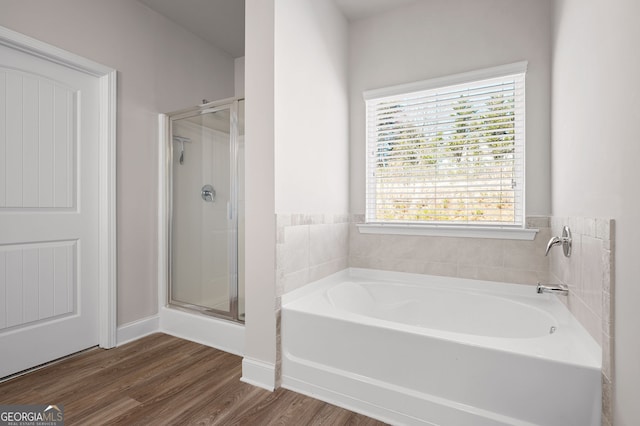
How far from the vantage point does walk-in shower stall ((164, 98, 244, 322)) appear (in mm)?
2422

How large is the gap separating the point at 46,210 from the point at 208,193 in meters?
1.03

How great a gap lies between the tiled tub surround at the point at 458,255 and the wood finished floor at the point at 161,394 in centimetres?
120

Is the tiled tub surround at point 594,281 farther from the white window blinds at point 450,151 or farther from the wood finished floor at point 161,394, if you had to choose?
the wood finished floor at point 161,394

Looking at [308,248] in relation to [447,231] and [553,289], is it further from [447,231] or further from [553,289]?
[553,289]

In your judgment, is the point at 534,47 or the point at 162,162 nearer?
the point at 534,47

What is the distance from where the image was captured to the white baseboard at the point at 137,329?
247 centimetres

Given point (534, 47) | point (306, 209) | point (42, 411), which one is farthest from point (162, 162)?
point (534, 47)

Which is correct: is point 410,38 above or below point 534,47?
above

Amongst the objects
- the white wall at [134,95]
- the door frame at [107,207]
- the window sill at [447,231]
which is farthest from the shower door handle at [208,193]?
the window sill at [447,231]

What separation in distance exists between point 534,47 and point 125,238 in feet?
10.6

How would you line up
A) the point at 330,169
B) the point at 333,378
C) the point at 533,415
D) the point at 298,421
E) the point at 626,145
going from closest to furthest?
the point at 626,145
the point at 533,415
the point at 298,421
the point at 333,378
the point at 330,169

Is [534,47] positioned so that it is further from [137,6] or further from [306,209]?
[137,6]

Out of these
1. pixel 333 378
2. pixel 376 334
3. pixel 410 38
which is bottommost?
pixel 333 378

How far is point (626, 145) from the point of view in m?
1.04
